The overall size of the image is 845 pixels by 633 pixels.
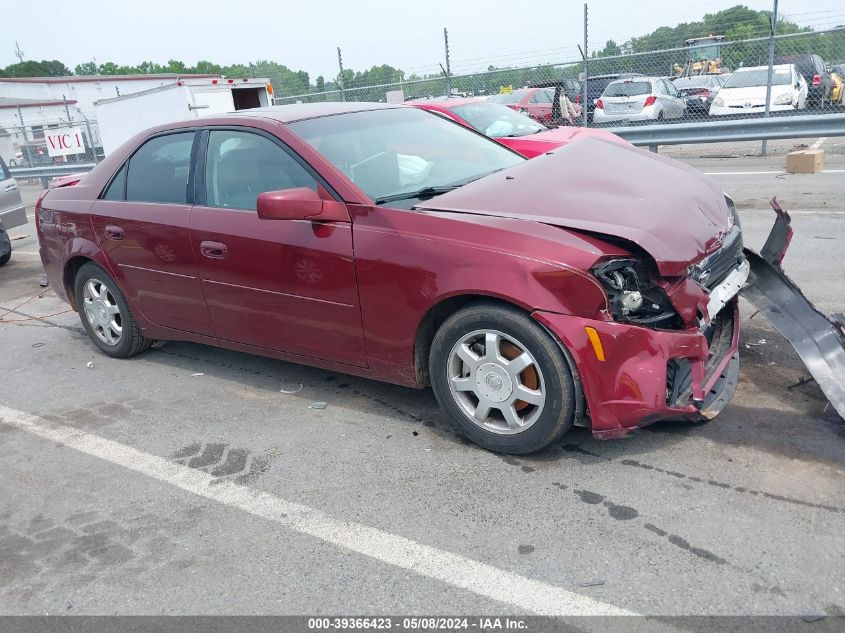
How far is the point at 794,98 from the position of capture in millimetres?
14969

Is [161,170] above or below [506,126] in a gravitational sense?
above

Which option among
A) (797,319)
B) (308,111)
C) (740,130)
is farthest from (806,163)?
(308,111)

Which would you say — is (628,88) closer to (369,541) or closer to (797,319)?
(797,319)

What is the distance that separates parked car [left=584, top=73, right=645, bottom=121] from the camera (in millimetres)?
15430

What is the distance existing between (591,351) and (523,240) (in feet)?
1.88

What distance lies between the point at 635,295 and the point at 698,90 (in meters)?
15.9

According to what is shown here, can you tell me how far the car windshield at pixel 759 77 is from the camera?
48.8ft

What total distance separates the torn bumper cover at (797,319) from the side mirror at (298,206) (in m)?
2.25

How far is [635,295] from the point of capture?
3193mm

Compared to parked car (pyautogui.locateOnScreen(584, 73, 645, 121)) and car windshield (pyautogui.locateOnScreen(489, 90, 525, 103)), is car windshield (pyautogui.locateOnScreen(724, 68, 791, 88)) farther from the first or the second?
car windshield (pyautogui.locateOnScreen(489, 90, 525, 103))

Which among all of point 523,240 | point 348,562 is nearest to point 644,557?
point 348,562

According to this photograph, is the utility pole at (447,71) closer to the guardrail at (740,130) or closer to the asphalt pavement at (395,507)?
the guardrail at (740,130)

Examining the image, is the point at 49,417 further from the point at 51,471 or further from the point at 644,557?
the point at 644,557

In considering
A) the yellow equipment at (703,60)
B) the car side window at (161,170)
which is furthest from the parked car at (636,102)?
the car side window at (161,170)
